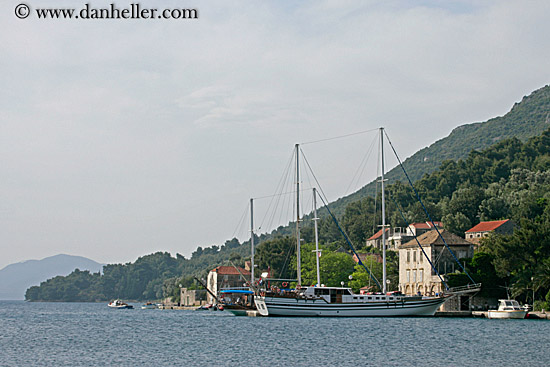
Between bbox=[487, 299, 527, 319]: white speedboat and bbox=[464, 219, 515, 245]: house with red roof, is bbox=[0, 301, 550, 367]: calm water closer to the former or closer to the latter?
bbox=[487, 299, 527, 319]: white speedboat

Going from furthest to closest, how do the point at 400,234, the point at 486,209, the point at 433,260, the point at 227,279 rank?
1. the point at 227,279
2. the point at 400,234
3. the point at 486,209
4. the point at 433,260

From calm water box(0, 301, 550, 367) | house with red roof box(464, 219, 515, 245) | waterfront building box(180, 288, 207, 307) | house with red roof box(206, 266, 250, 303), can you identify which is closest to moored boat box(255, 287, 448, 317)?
calm water box(0, 301, 550, 367)

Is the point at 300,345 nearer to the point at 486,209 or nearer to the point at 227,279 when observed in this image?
the point at 486,209

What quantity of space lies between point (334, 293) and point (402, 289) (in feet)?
79.7

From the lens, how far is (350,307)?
3046 inches

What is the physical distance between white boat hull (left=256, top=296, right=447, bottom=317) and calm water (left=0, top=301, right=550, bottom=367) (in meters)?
5.99

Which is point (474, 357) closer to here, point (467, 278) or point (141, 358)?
point (141, 358)

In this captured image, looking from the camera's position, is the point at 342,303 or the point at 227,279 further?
the point at 227,279

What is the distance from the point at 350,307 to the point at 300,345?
28180 mm

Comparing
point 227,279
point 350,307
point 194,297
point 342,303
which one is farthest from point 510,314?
point 194,297

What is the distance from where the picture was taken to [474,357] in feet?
141

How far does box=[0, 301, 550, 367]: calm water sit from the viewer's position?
41.9m

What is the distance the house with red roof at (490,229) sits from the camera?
110 meters

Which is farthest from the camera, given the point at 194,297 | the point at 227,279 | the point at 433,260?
the point at 194,297
